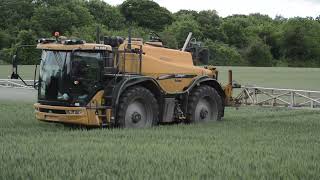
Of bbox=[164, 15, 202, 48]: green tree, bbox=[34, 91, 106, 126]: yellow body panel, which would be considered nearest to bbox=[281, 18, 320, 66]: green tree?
bbox=[164, 15, 202, 48]: green tree

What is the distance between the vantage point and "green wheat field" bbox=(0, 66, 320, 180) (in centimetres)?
784

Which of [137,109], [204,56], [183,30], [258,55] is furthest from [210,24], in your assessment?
[137,109]

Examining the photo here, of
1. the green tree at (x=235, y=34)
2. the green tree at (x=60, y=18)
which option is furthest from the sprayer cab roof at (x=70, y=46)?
the green tree at (x=235, y=34)

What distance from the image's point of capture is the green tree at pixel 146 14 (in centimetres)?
10247

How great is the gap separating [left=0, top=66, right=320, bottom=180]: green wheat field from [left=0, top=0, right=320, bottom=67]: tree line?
203 feet

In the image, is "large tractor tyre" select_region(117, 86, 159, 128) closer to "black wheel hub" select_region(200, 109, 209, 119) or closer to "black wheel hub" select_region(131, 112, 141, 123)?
"black wheel hub" select_region(131, 112, 141, 123)

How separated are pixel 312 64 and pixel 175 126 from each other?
95053mm

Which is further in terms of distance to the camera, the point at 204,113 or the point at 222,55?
the point at 222,55

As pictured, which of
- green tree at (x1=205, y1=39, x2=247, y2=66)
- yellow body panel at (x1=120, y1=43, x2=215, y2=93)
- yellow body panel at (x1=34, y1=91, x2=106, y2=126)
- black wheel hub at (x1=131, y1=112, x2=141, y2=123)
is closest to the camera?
yellow body panel at (x1=34, y1=91, x2=106, y2=126)

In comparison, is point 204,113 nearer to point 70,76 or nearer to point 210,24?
point 70,76

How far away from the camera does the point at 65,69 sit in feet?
45.7

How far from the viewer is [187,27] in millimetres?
93125

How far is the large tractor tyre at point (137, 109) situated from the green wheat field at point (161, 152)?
483 millimetres

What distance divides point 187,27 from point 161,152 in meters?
84.0
